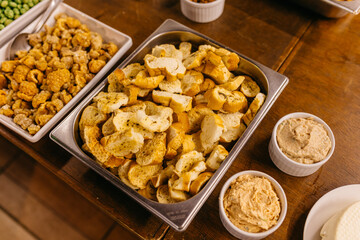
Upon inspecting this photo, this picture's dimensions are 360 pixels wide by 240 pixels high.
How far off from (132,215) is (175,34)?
0.74 m

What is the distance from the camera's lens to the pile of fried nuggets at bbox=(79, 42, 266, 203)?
0.92 m

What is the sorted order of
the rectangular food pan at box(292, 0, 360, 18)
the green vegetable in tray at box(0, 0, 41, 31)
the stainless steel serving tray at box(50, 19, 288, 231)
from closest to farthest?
the stainless steel serving tray at box(50, 19, 288, 231), the rectangular food pan at box(292, 0, 360, 18), the green vegetable in tray at box(0, 0, 41, 31)

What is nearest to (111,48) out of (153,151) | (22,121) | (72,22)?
(72,22)

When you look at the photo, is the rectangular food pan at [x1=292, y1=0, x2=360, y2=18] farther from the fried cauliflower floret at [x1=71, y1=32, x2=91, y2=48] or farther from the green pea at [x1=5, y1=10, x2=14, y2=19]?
the green pea at [x1=5, y1=10, x2=14, y2=19]

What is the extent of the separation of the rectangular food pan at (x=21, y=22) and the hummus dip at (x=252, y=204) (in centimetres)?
122

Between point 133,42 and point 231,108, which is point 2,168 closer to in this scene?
point 133,42

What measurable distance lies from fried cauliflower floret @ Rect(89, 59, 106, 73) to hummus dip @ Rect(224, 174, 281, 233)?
0.72 metres

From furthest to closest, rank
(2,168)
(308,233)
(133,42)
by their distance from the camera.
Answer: (2,168), (133,42), (308,233)

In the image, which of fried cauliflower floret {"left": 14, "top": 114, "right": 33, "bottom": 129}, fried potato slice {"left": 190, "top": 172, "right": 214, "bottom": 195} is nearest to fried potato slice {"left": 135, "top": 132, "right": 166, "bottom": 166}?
fried potato slice {"left": 190, "top": 172, "right": 214, "bottom": 195}

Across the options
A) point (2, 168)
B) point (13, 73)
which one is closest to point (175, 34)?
point (13, 73)

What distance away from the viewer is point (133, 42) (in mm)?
1406

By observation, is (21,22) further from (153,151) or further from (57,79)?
(153,151)

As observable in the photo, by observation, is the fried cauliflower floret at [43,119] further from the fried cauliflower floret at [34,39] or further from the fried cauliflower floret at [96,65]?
the fried cauliflower floret at [34,39]

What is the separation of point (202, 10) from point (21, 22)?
87cm
